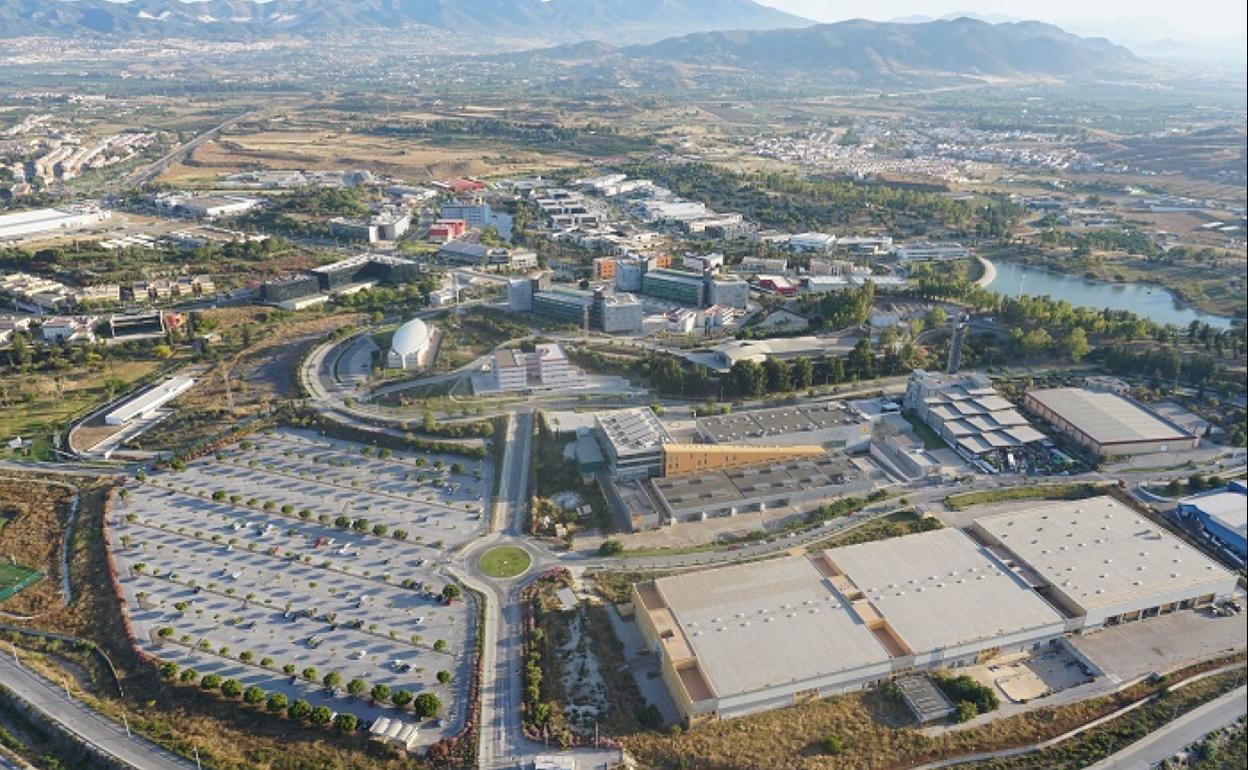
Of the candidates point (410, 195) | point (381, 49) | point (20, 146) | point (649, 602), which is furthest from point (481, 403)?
point (381, 49)

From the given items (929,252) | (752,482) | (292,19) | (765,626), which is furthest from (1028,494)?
(292,19)

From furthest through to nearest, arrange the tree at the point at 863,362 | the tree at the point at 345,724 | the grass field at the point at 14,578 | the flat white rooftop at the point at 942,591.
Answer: the tree at the point at 863,362, the grass field at the point at 14,578, the flat white rooftop at the point at 942,591, the tree at the point at 345,724

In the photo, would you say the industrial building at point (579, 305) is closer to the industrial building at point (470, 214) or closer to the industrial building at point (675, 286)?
the industrial building at point (675, 286)

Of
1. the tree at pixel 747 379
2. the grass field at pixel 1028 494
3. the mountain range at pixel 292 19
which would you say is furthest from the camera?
the mountain range at pixel 292 19

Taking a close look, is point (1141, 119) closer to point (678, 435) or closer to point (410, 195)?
point (410, 195)

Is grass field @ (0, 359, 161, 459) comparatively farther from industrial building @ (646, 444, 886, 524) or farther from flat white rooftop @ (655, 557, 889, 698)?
flat white rooftop @ (655, 557, 889, 698)

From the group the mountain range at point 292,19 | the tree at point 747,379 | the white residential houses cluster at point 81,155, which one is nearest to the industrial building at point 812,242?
the tree at point 747,379

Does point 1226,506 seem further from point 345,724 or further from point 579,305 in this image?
point 579,305

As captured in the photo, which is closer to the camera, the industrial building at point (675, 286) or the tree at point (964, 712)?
the tree at point (964, 712)
